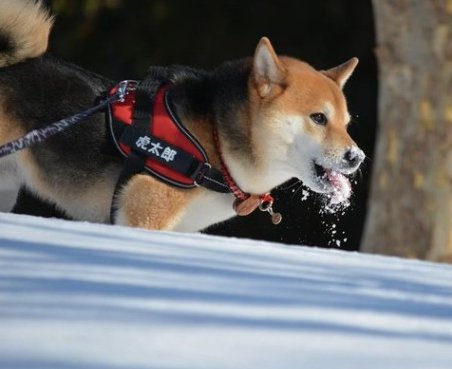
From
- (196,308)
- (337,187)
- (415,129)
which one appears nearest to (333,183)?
(337,187)

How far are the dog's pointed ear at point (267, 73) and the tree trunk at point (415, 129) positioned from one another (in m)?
2.49

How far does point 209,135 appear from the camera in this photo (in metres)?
4.80

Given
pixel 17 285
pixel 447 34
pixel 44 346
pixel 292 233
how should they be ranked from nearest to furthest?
pixel 44 346 < pixel 17 285 < pixel 447 34 < pixel 292 233

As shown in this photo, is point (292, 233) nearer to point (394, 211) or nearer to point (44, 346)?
point (394, 211)

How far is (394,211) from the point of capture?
7.32 m

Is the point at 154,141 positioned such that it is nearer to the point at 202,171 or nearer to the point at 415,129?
the point at 202,171

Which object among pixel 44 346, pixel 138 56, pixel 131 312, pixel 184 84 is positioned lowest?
pixel 138 56

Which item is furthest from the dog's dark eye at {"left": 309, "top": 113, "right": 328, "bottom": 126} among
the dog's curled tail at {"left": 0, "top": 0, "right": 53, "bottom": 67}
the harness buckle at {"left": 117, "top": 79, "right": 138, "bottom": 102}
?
the dog's curled tail at {"left": 0, "top": 0, "right": 53, "bottom": 67}

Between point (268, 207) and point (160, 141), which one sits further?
point (268, 207)

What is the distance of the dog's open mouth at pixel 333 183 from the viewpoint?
4832 mm

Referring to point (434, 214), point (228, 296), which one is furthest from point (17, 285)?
point (434, 214)

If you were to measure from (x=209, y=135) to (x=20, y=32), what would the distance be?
979mm

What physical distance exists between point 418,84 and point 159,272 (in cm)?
519

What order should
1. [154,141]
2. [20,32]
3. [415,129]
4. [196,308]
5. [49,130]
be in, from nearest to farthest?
1. [196,308]
2. [49,130]
3. [154,141]
4. [20,32]
5. [415,129]
